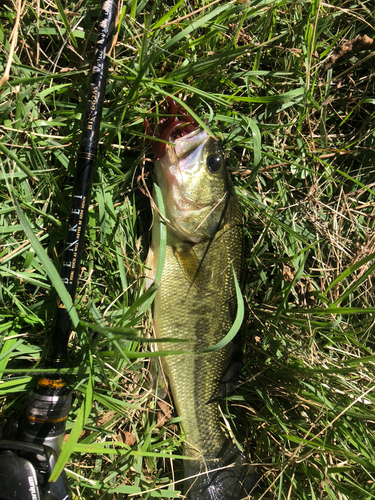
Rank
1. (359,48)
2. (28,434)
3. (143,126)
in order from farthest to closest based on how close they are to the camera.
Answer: (359,48) < (143,126) < (28,434)

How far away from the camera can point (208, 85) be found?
192cm

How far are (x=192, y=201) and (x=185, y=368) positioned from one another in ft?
3.10

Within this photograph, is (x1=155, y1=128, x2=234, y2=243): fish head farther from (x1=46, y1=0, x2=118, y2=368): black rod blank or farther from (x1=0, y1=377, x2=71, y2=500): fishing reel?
(x1=0, y1=377, x2=71, y2=500): fishing reel

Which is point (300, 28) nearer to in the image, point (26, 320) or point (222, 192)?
point (222, 192)

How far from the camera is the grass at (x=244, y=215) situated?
67.7 inches

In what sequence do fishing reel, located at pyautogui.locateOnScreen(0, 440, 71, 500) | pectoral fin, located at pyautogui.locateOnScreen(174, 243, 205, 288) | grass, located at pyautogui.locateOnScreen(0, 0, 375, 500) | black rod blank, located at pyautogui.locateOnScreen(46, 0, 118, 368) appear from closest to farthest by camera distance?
1. fishing reel, located at pyautogui.locateOnScreen(0, 440, 71, 500)
2. black rod blank, located at pyautogui.locateOnScreen(46, 0, 118, 368)
3. grass, located at pyautogui.locateOnScreen(0, 0, 375, 500)
4. pectoral fin, located at pyautogui.locateOnScreen(174, 243, 205, 288)

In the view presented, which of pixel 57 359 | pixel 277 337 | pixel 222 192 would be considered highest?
pixel 222 192

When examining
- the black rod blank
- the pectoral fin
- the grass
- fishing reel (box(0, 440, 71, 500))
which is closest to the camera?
fishing reel (box(0, 440, 71, 500))

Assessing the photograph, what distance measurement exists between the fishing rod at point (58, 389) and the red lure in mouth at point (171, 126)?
32 centimetres

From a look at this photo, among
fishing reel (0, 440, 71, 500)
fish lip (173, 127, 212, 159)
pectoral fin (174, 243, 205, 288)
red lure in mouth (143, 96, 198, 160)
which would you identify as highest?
red lure in mouth (143, 96, 198, 160)

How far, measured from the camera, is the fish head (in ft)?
5.82

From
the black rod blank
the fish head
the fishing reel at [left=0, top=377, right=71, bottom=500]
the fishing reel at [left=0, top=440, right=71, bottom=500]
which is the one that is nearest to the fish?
the fish head

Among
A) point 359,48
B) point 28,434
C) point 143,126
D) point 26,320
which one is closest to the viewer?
point 28,434

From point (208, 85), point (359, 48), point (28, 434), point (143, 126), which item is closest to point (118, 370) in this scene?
point (28, 434)
